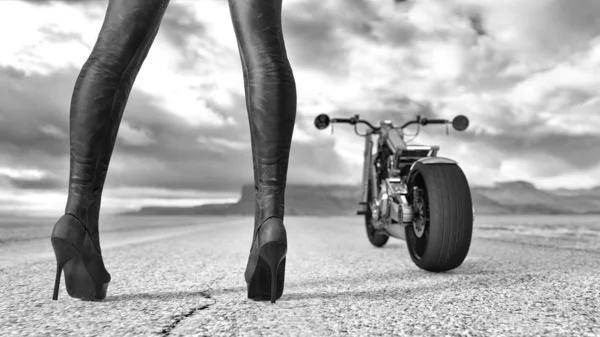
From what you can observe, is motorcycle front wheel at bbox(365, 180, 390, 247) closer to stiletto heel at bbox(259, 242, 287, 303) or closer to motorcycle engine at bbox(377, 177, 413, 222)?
motorcycle engine at bbox(377, 177, 413, 222)

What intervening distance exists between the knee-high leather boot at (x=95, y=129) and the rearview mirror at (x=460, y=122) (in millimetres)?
3339

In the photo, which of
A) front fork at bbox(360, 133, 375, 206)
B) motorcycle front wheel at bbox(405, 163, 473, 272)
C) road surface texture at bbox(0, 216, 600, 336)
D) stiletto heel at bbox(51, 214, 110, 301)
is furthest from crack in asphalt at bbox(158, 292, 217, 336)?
front fork at bbox(360, 133, 375, 206)

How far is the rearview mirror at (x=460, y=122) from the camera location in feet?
14.9

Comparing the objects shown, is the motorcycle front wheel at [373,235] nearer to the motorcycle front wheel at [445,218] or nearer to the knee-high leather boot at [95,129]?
the motorcycle front wheel at [445,218]

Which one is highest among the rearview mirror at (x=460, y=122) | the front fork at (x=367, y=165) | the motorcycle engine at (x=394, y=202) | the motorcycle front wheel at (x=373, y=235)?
the rearview mirror at (x=460, y=122)

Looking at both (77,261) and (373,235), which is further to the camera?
(373,235)

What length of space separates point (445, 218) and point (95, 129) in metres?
1.83

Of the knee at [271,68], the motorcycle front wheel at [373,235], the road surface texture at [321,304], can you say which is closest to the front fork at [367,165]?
the motorcycle front wheel at [373,235]

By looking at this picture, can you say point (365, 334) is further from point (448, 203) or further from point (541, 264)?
point (541, 264)

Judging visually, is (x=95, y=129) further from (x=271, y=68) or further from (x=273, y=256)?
(x=273, y=256)

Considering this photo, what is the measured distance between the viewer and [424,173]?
2881 mm

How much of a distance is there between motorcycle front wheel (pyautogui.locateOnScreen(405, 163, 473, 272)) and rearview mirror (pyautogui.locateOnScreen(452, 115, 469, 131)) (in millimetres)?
1781

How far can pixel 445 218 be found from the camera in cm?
270

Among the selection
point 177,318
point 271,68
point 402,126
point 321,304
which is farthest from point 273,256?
point 402,126
